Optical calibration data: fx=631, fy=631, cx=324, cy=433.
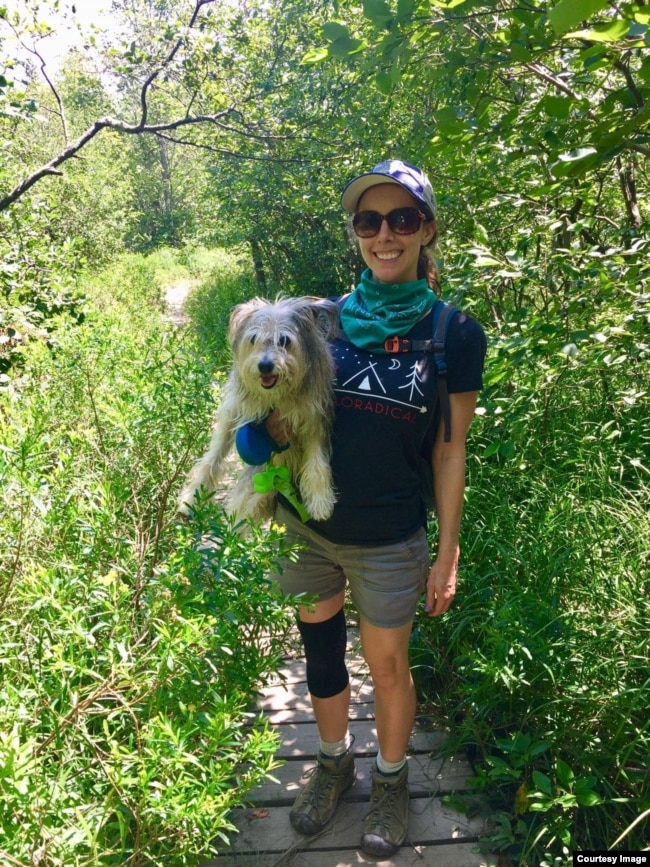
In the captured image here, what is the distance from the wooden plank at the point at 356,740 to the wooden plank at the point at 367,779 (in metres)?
0.05

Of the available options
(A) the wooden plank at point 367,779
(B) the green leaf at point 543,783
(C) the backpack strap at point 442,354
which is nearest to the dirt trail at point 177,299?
(A) the wooden plank at point 367,779

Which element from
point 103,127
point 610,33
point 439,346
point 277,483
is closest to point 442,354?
point 439,346

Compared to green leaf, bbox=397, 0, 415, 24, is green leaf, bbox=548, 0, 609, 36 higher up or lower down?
lower down

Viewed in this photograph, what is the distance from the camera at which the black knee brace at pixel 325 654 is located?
249cm

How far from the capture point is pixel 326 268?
33.8ft

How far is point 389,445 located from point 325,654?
0.94 metres

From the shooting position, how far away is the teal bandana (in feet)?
6.88

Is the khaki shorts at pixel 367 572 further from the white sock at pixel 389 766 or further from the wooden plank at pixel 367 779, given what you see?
the wooden plank at pixel 367 779

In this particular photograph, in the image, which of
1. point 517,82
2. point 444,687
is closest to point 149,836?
point 444,687

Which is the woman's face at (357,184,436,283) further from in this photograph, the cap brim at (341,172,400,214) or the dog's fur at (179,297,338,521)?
the dog's fur at (179,297,338,521)

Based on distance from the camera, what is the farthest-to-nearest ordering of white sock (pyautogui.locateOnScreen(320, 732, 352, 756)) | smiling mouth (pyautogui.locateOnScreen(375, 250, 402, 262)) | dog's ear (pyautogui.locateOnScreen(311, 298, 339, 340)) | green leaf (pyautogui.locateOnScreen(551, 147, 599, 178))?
white sock (pyautogui.locateOnScreen(320, 732, 352, 756)) → dog's ear (pyautogui.locateOnScreen(311, 298, 339, 340)) → smiling mouth (pyautogui.locateOnScreen(375, 250, 402, 262)) → green leaf (pyautogui.locateOnScreen(551, 147, 599, 178))

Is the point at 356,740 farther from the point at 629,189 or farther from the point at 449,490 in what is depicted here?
the point at 629,189

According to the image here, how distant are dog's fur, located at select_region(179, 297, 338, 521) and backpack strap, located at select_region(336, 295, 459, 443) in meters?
0.29

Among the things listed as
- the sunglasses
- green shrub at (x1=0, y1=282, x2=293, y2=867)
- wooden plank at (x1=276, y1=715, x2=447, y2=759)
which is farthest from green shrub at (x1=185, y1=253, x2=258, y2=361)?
the sunglasses
